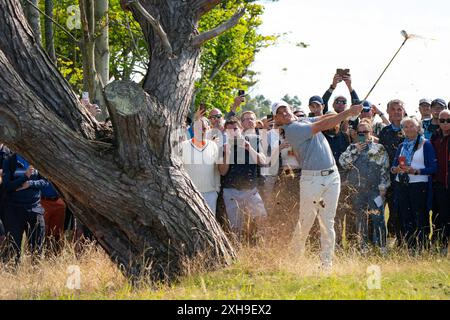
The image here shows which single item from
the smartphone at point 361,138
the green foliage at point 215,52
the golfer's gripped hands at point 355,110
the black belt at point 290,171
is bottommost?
the black belt at point 290,171

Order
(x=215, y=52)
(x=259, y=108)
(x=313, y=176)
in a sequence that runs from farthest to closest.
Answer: (x=259, y=108), (x=215, y=52), (x=313, y=176)

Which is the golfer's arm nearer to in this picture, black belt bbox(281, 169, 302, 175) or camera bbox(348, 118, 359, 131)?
black belt bbox(281, 169, 302, 175)

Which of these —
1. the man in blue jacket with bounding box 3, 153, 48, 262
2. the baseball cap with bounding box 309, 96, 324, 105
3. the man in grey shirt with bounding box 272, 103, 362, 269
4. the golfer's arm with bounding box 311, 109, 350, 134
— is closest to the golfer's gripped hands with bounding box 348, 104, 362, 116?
the golfer's arm with bounding box 311, 109, 350, 134

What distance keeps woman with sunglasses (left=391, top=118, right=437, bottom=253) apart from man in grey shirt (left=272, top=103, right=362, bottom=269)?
1606 millimetres

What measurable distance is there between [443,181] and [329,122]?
2.40 m

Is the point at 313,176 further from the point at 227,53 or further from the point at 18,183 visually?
the point at 227,53

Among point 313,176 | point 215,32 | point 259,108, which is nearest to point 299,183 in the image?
point 313,176

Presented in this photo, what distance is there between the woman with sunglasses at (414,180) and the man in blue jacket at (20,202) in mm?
5115

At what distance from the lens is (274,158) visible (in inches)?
430

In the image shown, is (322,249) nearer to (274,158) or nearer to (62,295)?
(274,158)

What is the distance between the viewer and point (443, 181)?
10.7 m

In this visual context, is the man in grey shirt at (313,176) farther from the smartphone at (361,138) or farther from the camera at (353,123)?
the camera at (353,123)

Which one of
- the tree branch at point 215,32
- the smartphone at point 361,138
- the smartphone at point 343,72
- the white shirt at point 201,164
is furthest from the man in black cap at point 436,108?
the tree branch at point 215,32

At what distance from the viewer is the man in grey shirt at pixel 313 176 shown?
31.1 ft
